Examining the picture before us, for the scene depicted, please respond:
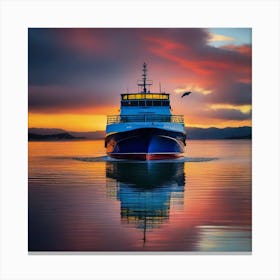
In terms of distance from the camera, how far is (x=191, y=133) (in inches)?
563

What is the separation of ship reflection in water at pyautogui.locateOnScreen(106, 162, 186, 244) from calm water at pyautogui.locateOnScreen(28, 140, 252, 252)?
0.05 feet

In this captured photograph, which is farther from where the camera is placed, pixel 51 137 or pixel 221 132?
pixel 221 132

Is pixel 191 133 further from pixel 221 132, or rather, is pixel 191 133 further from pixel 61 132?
pixel 61 132

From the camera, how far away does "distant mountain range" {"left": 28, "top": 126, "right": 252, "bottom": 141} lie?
38.0 feet

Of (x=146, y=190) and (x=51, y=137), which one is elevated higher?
(x=51, y=137)

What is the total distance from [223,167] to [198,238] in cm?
738

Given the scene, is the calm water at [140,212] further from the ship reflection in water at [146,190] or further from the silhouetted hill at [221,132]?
the silhouetted hill at [221,132]

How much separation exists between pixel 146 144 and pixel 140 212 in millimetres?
9042

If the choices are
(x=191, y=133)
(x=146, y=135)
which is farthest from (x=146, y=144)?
(x=191, y=133)

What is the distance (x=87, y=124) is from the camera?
13492 mm

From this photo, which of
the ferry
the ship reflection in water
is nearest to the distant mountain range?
the ship reflection in water

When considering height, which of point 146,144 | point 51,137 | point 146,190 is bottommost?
point 146,190
